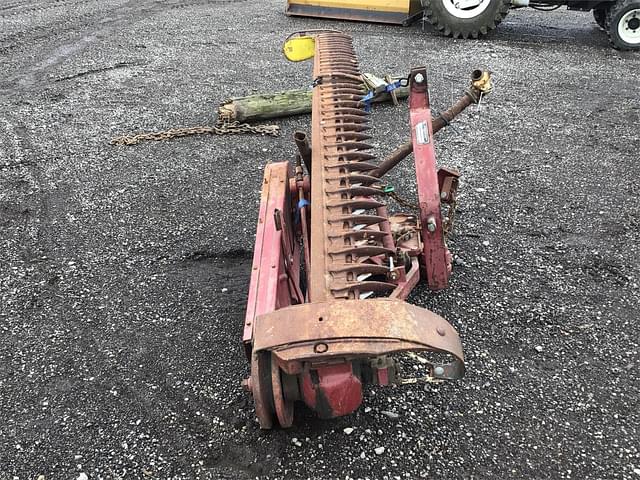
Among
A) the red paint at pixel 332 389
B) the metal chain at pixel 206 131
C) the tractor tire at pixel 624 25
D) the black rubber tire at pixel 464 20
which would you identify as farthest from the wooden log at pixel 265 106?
the tractor tire at pixel 624 25

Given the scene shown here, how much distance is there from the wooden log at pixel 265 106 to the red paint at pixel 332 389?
3.65m

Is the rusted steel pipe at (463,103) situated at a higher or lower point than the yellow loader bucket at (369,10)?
higher

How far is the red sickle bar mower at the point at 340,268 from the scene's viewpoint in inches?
64.2

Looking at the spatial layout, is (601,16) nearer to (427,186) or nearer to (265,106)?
(265,106)

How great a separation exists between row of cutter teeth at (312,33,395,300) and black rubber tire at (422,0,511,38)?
419 centimetres

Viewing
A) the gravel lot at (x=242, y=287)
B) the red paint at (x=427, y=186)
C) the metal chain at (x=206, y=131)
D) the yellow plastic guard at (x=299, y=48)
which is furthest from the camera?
the metal chain at (x=206, y=131)

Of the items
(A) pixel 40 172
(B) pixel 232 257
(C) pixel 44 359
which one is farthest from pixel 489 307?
(A) pixel 40 172

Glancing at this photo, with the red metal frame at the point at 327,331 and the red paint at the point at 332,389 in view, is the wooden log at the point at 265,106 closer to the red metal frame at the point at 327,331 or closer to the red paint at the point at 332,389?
the red metal frame at the point at 327,331

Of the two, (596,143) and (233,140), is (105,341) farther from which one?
(596,143)

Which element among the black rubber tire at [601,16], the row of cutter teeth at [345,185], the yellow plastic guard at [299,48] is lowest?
the black rubber tire at [601,16]

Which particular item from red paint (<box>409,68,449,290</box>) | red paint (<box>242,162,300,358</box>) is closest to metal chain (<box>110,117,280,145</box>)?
red paint (<box>242,162,300,358</box>)

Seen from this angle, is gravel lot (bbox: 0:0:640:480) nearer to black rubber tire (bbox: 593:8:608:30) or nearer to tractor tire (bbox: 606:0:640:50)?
tractor tire (bbox: 606:0:640:50)

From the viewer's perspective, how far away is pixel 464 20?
745 centimetres

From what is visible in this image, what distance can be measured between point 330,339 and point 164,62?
19.8ft
